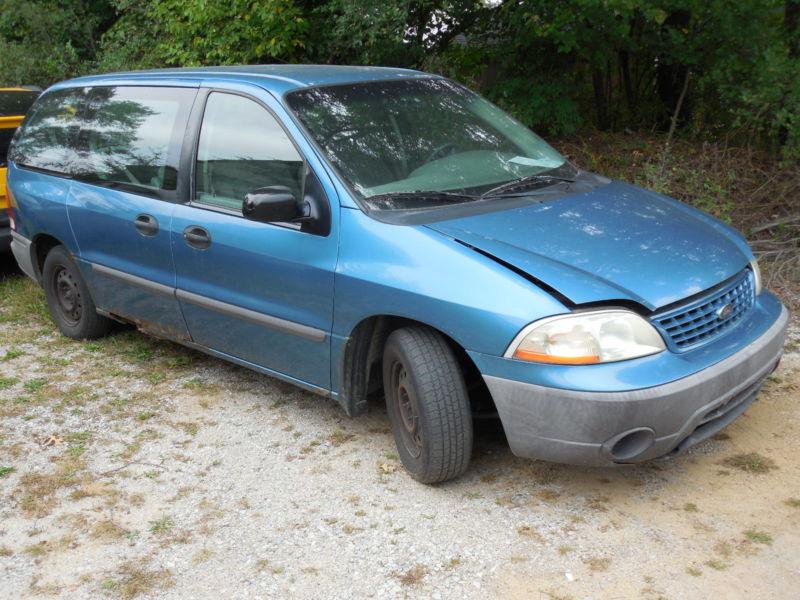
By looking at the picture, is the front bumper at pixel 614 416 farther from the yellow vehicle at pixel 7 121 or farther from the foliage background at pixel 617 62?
the yellow vehicle at pixel 7 121

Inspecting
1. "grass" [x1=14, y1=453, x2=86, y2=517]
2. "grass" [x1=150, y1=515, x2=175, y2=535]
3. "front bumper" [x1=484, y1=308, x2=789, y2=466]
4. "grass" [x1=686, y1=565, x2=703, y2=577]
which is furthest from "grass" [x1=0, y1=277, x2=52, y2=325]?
"grass" [x1=686, y1=565, x2=703, y2=577]

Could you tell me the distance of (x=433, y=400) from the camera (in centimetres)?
360

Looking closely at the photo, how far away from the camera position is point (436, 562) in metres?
3.35

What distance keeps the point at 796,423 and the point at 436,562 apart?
6.69ft

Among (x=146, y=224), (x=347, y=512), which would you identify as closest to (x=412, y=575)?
(x=347, y=512)

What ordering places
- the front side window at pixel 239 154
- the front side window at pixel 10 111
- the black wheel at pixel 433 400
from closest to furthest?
the black wheel at pixel 433 400 < the front side window at pixel 239 154 < the front side window at pixel 10 111

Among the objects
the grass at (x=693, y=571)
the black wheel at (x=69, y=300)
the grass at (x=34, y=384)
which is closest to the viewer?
the grass at (x=693, y=571)

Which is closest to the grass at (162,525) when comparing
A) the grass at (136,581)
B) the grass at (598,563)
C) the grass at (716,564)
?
the grass at (136,581)

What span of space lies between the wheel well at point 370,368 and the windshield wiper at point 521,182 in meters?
0.76

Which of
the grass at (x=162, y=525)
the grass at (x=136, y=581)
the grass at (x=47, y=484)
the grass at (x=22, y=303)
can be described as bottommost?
the grass at (x=22, y=303)

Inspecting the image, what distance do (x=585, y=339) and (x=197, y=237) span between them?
2201mm

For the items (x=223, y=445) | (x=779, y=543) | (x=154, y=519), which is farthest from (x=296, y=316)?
(x=779, y=543)

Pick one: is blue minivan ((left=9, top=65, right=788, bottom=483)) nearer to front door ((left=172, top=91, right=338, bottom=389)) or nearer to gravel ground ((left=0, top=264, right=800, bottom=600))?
front door ((left=172, top=91, right=338, bottom=389))

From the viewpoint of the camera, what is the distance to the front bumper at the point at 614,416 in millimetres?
3232
